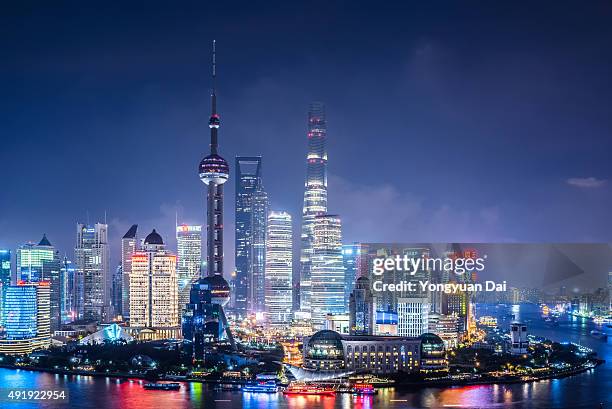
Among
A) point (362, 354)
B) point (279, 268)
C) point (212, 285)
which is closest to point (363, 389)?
point (362, 354)

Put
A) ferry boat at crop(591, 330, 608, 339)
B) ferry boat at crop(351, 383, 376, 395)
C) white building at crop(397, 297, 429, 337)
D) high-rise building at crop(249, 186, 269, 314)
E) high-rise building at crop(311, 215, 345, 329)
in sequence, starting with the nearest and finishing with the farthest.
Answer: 1. ferry boat at crop(351, 383, 376, 395)
2. white building at crop(397, 297, 429, 337)
3. ferry boat at crop(591, 330, 608, 339)
4. high-rise building at crop(311, 215, 345, 329)
5. high-rise building at crop(249, 186, 269, 314)

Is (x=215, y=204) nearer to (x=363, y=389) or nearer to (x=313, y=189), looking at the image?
(x=313, y=189)

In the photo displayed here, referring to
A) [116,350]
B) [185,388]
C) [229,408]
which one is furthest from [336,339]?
[116,350]

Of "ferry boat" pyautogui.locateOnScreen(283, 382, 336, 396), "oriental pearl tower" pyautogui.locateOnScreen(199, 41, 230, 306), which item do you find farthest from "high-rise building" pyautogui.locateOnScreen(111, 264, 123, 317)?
"ferry boat" pyautogui.locateOnScreen(283, 382, 336, 396)

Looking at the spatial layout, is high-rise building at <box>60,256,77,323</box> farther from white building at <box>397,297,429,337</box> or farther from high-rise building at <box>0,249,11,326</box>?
white building at <box>397,297,429,337</box>

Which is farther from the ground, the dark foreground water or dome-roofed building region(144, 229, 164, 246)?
dome-roofed building region(144, 229, 164, 246)

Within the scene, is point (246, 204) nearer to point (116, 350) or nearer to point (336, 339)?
point (116, 350)

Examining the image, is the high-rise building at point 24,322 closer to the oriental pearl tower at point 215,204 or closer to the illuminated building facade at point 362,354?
the oriental pearl tower at point 215,204
